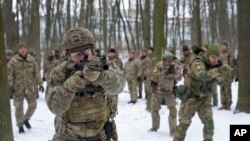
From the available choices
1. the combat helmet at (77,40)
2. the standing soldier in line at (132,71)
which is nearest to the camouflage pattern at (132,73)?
the standing soldier in line at (132,71)

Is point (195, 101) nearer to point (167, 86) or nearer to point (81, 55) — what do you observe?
point (167, 86)

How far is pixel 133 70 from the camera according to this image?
1508cm

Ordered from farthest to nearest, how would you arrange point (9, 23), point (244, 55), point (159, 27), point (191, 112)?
point (9, 23) < point (159, 27) < point (244, 55) < point (191, 112)

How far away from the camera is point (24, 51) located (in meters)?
9.26

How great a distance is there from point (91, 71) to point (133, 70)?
39.2ft

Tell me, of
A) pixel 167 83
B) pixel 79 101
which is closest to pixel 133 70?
pixel 167 83

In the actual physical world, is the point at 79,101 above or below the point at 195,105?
above

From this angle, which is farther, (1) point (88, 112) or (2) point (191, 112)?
(2) point (191, 112)

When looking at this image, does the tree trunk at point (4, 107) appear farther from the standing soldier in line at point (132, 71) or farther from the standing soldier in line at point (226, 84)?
the standing soldier in line at point (132, 71)

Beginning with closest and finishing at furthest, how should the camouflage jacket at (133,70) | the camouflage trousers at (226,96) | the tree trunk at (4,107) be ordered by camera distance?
1. the tree trunk at (4,107)
2. the camouflage trousers at (226,96)
3. the camouflage jacket at (133,70)

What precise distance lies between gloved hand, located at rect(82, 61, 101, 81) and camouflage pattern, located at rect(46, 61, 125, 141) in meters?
0.07

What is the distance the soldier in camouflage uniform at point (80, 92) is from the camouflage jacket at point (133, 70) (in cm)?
1111

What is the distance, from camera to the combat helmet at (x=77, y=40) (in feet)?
11.6

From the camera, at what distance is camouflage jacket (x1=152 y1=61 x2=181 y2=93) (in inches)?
343
